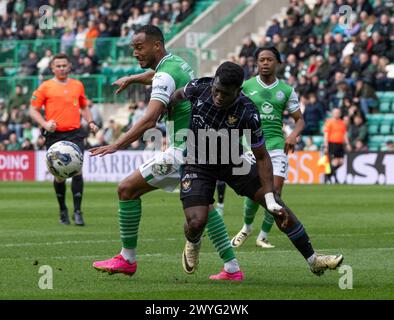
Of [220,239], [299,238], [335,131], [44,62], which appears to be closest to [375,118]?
[335,131]

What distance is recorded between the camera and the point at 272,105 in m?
13.8

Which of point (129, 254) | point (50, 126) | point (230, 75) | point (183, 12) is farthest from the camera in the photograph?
point (183, 12)

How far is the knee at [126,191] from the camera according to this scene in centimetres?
1042

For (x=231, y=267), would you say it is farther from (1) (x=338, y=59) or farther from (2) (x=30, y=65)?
(2) (x=30, y=65)

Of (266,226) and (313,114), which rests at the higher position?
(266,226)

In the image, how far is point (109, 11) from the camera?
4162 centimetres

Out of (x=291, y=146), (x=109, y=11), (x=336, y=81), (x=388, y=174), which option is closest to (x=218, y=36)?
(x=109, y=11)

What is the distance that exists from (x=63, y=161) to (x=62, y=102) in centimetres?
541

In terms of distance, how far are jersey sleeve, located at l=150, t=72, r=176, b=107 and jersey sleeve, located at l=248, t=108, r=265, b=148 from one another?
884 mm

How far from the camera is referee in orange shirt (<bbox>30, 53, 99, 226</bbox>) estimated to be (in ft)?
55.0

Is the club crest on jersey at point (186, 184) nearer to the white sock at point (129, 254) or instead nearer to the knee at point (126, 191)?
the knee at point (126, 191)

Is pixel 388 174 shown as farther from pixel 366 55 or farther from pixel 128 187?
pixel 128 187

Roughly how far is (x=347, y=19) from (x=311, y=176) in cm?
442

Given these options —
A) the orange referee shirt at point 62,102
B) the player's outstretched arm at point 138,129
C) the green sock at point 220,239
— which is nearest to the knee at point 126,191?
the player's outstretched arm at point 138,129
